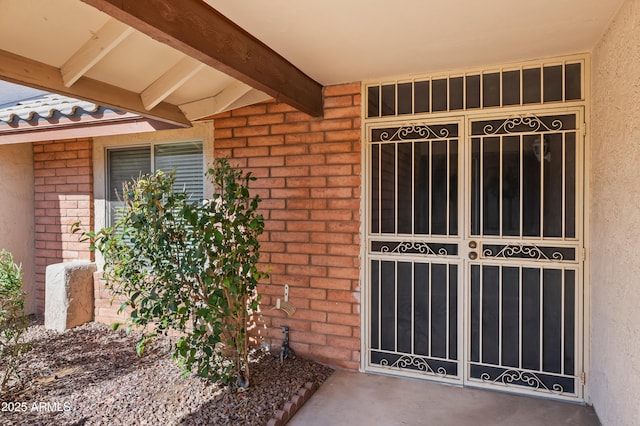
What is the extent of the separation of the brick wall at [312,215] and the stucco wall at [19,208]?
133 inches

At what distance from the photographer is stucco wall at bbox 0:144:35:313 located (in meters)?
5.03

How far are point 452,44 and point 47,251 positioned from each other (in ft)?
18.2

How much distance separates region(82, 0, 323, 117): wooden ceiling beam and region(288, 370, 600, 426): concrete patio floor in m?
2.43

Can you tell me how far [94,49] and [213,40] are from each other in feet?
3.52

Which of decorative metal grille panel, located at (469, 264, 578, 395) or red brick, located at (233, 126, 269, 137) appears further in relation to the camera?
red brick, located at (233, 126, 269, 137)

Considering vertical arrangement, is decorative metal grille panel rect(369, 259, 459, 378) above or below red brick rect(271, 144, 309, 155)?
below

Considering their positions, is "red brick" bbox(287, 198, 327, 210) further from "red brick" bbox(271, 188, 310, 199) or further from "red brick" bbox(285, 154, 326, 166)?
"red brick" bbox(285, 154, 326, 166)

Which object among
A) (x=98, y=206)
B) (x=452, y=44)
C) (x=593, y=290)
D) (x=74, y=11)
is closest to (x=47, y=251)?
(x=98, y=206)

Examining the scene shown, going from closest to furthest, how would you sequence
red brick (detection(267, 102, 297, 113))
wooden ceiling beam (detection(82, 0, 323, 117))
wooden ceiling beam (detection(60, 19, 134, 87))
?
wooden ceiling beam (detection(82, 0, 323, 117)), wooden ceiling beam (detection(60, 19, 134, 87)), red brick (detection(267, 102, 297, 113))

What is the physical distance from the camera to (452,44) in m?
2.76

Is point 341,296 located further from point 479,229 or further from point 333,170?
point 479,229

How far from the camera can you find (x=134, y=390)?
3168mm

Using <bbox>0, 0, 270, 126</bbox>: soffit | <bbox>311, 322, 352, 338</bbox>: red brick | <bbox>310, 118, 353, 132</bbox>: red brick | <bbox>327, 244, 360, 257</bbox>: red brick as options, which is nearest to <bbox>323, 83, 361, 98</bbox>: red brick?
<bbox>310, 118, 353, 132</bbox>: red brick

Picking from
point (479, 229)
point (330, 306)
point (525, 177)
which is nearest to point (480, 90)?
point (525, 177)
